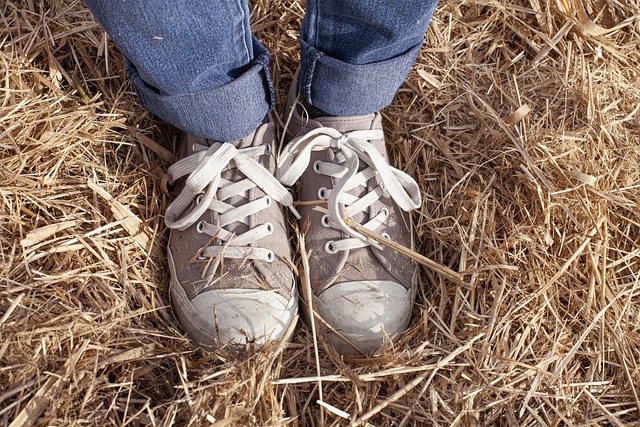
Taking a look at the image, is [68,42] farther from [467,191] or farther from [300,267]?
[467,191]

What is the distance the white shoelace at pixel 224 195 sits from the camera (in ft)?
3.84

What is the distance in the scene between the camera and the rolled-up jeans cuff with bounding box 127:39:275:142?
3.50ft

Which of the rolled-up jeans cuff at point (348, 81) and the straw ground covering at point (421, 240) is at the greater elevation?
the rolled-up jeans cuff at point (348, 81)

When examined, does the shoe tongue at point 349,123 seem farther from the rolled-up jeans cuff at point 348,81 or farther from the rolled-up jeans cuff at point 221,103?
the rolled-up jeans cuff at point 221,103

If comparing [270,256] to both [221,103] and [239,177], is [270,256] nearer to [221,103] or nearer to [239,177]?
[239,177]

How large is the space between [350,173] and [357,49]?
0.25 m

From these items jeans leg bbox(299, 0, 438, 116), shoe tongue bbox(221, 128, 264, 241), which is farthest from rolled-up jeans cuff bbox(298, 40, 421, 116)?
shoe tongue bbox(221, 128, 264, 241)

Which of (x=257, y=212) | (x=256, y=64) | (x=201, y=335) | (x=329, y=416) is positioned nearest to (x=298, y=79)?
(x=256, y=64)

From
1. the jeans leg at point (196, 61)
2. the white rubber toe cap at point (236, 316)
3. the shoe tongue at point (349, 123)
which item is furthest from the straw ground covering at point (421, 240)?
the jeans leg at point (196, 61)

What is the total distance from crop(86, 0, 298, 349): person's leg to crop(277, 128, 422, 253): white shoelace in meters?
0.06

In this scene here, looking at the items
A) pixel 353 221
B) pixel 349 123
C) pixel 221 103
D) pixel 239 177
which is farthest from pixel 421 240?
pixel 221 103

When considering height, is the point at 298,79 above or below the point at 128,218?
above

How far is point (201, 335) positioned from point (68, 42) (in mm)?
783

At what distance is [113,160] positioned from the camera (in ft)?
4.28
